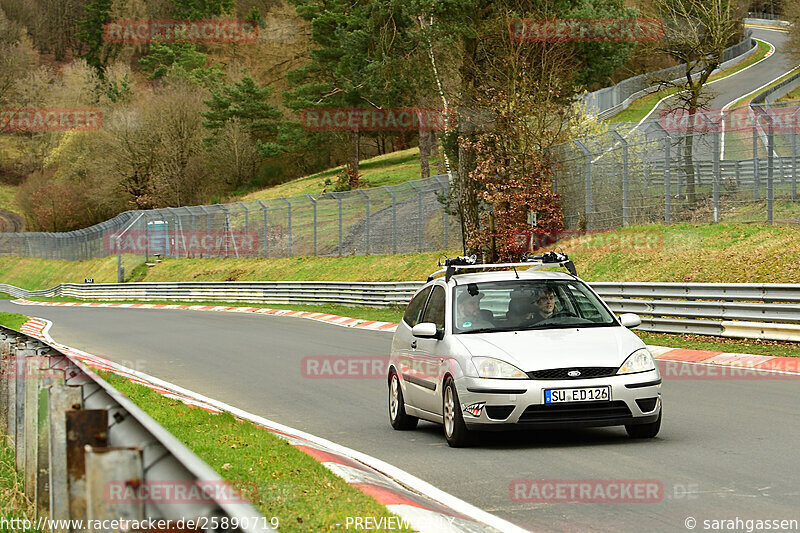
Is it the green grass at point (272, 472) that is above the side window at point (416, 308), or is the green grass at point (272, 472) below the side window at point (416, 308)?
below

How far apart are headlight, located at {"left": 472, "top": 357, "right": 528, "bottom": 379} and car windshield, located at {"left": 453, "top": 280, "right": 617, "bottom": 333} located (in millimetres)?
722

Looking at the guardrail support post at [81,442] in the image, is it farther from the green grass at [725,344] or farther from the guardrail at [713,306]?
the guardrail at [713,306]

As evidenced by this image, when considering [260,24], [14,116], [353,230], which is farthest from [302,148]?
[14,116]

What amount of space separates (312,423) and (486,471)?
11.7 ft

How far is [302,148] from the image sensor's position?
79938 mm

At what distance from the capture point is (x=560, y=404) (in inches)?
346

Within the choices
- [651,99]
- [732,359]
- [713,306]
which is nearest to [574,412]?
[732,359]

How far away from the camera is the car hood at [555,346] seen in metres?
8.94

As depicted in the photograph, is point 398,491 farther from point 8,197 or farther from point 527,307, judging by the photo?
point 8,197

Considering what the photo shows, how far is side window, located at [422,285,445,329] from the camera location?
33.8ft

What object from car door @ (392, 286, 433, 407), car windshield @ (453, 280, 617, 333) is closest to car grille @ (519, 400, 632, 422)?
car windshield @ (453, 280, 617, 333)

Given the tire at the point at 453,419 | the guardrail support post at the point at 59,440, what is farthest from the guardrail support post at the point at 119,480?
the tire at the point at 453,419

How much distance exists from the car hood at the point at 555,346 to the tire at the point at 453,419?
0.40 meters

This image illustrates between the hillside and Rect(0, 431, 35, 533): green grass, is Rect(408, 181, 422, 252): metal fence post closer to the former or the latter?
the hillside
